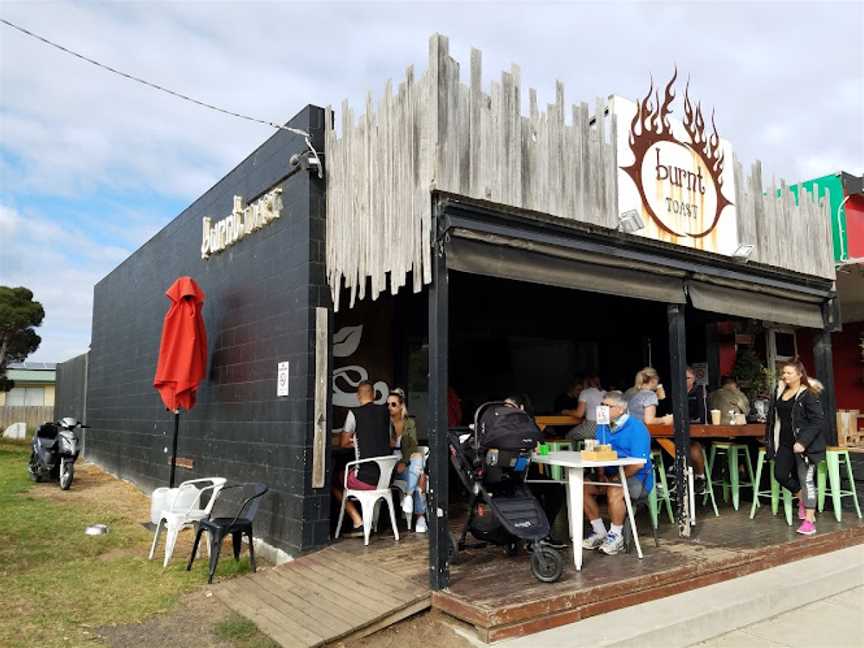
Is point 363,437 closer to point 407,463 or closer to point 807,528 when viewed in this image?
point 407,463

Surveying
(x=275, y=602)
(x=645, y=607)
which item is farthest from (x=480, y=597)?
(x=275, y=602)

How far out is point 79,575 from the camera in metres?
5.66

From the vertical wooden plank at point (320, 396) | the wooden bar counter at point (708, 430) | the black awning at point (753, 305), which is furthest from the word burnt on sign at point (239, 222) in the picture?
the wooden bar counter at point (708, 430)

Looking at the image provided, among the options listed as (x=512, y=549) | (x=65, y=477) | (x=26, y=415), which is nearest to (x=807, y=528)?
(x=512, y=549)

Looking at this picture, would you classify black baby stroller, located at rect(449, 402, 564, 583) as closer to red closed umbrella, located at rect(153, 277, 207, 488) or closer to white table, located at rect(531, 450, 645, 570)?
white table, located at rect(531, 450, 645, 570)

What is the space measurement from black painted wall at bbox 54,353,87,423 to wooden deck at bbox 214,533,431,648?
12.4 meters

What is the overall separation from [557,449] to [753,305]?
263 centimetres

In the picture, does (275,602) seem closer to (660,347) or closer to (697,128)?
(697,128)

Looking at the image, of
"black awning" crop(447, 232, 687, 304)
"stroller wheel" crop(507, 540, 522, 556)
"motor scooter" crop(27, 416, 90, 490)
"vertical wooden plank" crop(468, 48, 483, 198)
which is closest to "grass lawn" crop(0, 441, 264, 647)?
"motor scooter" crop(27, 416, 90, 490)

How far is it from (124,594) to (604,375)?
26.7 feet

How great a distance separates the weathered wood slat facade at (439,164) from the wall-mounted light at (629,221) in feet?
0.20

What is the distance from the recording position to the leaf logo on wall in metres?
7.35

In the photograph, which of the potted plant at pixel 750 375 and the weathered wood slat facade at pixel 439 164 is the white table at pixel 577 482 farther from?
the potted plant at pixel 750 375

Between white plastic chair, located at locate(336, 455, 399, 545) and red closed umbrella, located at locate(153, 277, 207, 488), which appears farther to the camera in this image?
red closed umbrella, located at locate(153, 277, 207, 488)
